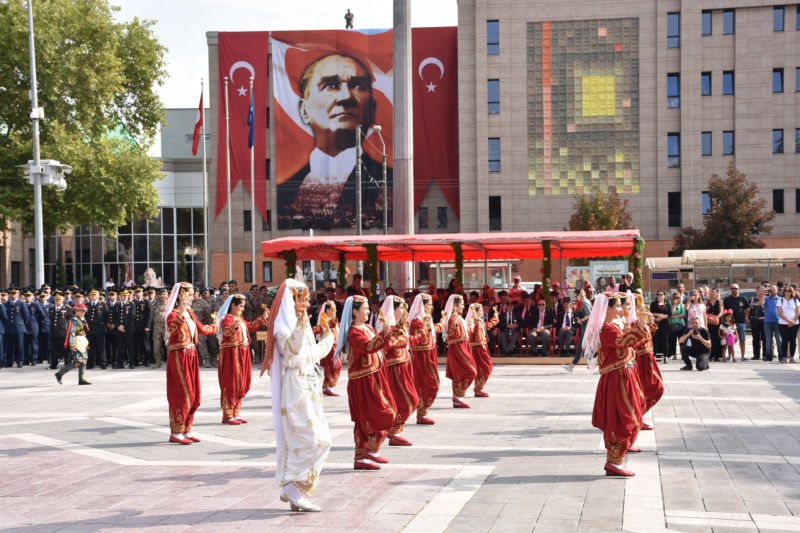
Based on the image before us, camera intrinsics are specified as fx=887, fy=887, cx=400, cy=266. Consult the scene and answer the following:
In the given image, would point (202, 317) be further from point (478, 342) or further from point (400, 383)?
point (400, 383)

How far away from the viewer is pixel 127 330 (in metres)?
22.8

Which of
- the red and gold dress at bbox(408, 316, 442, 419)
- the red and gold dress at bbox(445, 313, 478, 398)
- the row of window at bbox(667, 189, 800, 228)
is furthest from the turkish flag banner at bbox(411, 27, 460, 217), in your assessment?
the red and gold dress at bbox(408, 316, 442, 419)

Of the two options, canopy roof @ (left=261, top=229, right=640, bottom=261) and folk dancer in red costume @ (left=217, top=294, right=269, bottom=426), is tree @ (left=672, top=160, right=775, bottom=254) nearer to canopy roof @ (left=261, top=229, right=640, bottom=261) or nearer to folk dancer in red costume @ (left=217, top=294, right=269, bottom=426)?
canopy roof @ (left=261, top=229, right=640, bottom=261)

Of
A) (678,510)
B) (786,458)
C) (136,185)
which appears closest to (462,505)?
(678,510)

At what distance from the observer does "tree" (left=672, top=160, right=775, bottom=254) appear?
4275 centimetres

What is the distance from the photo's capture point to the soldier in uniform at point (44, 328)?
23.7 meters

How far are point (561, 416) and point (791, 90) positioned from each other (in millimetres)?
39310

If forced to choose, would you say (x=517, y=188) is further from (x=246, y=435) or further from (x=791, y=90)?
(x=246, y=435)

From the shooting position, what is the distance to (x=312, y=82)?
50625 mm

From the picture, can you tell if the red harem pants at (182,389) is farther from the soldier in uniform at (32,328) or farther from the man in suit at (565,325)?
the soldier in uniform at (32,328)

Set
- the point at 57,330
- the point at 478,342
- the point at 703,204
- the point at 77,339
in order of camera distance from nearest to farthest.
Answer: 1. the point at 478,342
2. the point at 77,339
3. the point at 57,330
4. the point at 703,204

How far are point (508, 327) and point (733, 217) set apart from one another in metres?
24.5

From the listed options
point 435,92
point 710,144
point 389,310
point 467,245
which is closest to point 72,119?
point 467,245

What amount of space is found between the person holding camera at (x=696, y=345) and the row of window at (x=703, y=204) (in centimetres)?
2868
